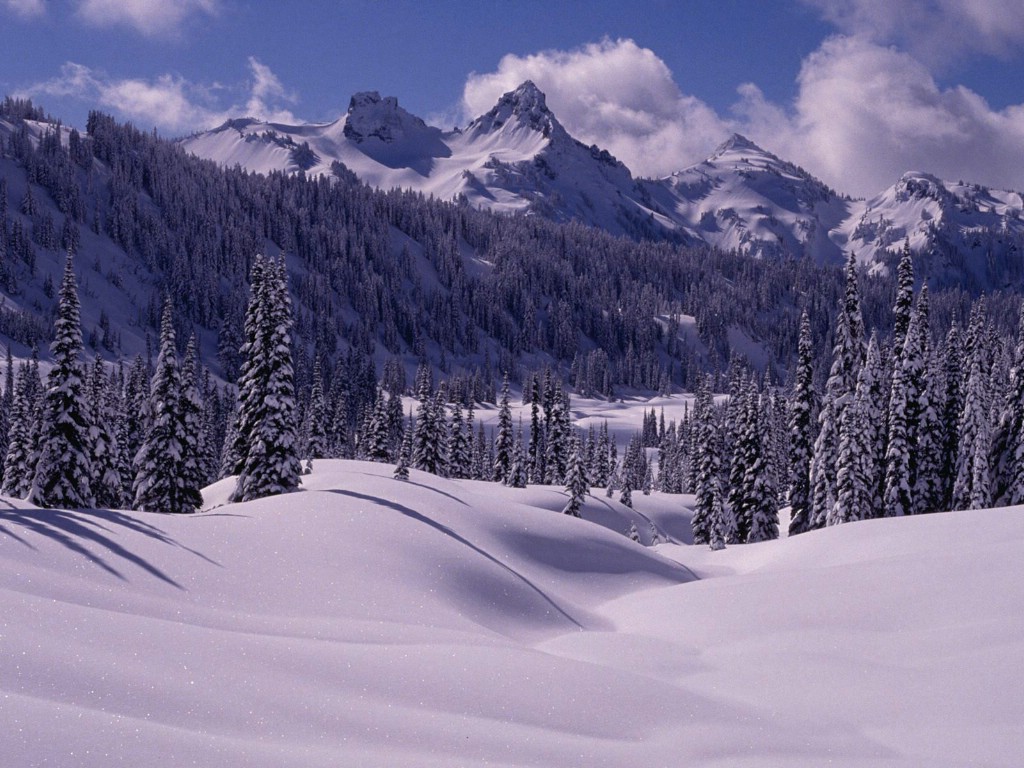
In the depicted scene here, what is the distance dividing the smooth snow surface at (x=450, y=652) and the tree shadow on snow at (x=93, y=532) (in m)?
0.07

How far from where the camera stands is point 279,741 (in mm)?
7035

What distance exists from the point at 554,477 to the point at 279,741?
2702 inches

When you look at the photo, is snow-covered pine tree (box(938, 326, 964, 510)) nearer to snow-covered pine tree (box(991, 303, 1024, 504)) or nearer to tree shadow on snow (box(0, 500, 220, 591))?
snow-covered pine tree (box(991, 303, 1024, 504))

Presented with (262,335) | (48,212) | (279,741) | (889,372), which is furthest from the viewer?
(48,212)

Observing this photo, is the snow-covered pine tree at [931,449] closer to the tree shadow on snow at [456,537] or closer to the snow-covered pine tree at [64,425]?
the tree shadow on snow at [456,537]

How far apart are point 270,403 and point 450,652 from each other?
24.8 m

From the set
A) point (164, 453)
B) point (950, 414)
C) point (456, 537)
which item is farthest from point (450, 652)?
point (950, 414)

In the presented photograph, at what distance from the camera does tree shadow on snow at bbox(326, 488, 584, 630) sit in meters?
18.4

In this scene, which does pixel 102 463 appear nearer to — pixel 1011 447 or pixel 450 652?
pixel 450 652

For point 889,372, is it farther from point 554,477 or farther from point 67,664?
point 67,664

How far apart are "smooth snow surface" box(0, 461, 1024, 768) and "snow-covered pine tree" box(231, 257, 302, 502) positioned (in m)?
12.0

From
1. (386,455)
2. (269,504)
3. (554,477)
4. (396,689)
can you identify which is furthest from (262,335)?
(554,477)

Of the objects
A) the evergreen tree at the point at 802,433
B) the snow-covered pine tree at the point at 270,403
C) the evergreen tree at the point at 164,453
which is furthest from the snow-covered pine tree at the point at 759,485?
the evergreen tree at the point at 164,453

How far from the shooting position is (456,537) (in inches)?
812
